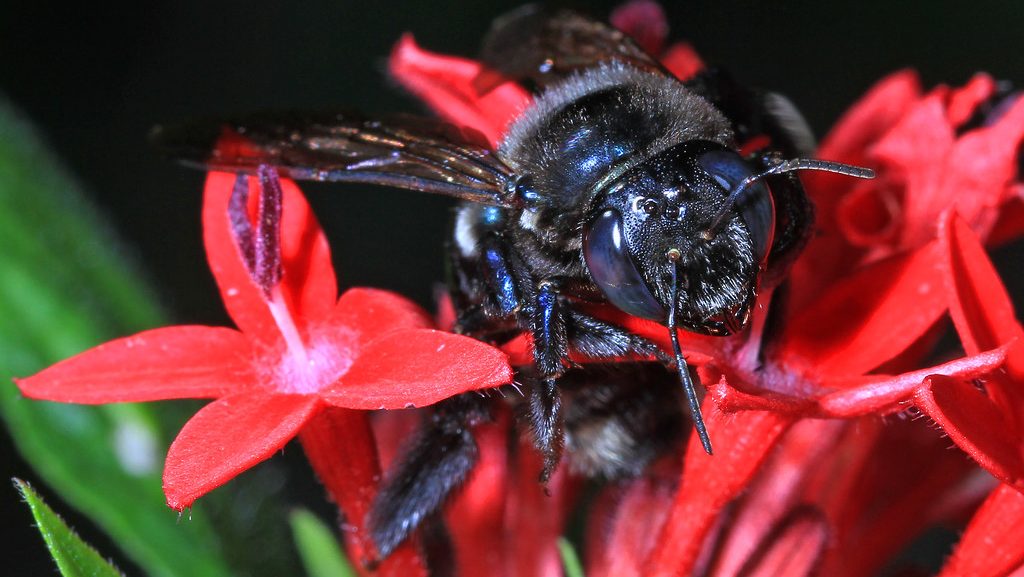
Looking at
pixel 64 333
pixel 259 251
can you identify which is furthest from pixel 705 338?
pixel 64 333

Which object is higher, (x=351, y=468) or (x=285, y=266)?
(x=285, y=266)

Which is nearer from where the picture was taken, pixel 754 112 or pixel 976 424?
pixel 976 424

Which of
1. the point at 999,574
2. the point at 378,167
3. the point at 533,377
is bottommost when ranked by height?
the point at 999,574

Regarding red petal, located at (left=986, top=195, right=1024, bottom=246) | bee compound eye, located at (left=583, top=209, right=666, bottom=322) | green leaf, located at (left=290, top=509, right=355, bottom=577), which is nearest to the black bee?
bee compound eye, located at (left=583, top=209, right=666, bottom=322)

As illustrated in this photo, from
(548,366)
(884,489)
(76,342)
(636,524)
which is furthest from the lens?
(76,342)

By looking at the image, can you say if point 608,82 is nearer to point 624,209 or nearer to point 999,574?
point 624,209

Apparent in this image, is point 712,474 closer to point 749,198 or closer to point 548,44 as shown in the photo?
point 749,198

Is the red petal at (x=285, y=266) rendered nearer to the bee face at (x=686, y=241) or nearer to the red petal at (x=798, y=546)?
the bee face at (x=686, y=241)

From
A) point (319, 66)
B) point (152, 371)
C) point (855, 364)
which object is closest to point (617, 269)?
point (855, 364)
